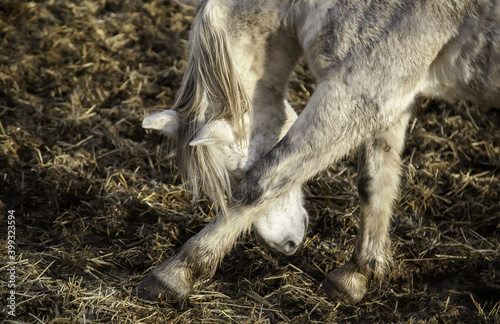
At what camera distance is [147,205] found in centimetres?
339

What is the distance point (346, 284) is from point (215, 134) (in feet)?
3.54

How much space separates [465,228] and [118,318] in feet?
7.11

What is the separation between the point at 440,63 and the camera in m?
2.44

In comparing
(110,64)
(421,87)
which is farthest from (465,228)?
(110,64)

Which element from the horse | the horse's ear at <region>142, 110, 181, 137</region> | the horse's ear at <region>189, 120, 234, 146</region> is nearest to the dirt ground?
the horse

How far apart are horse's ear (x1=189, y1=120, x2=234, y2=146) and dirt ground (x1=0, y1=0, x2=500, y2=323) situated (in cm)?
78

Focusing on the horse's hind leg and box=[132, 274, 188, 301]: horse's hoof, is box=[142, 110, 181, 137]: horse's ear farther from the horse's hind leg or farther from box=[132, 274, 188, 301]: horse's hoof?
the horse's hind leg

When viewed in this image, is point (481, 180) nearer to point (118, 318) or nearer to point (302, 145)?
point (302, 145)

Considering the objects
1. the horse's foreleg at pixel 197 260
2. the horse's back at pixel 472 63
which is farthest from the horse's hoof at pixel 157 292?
the horse's back at pixel 472 63

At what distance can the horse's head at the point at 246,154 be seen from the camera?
2.48 meters

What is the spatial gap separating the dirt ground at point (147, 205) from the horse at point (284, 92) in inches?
8.6

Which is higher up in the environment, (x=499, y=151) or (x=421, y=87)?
(x=421, y=87)

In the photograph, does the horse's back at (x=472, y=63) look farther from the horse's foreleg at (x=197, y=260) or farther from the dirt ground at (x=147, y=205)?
the horse's foreleg at (x=197, y=260)

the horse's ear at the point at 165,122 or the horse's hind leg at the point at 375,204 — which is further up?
the horse's ear at the point at 165,122
